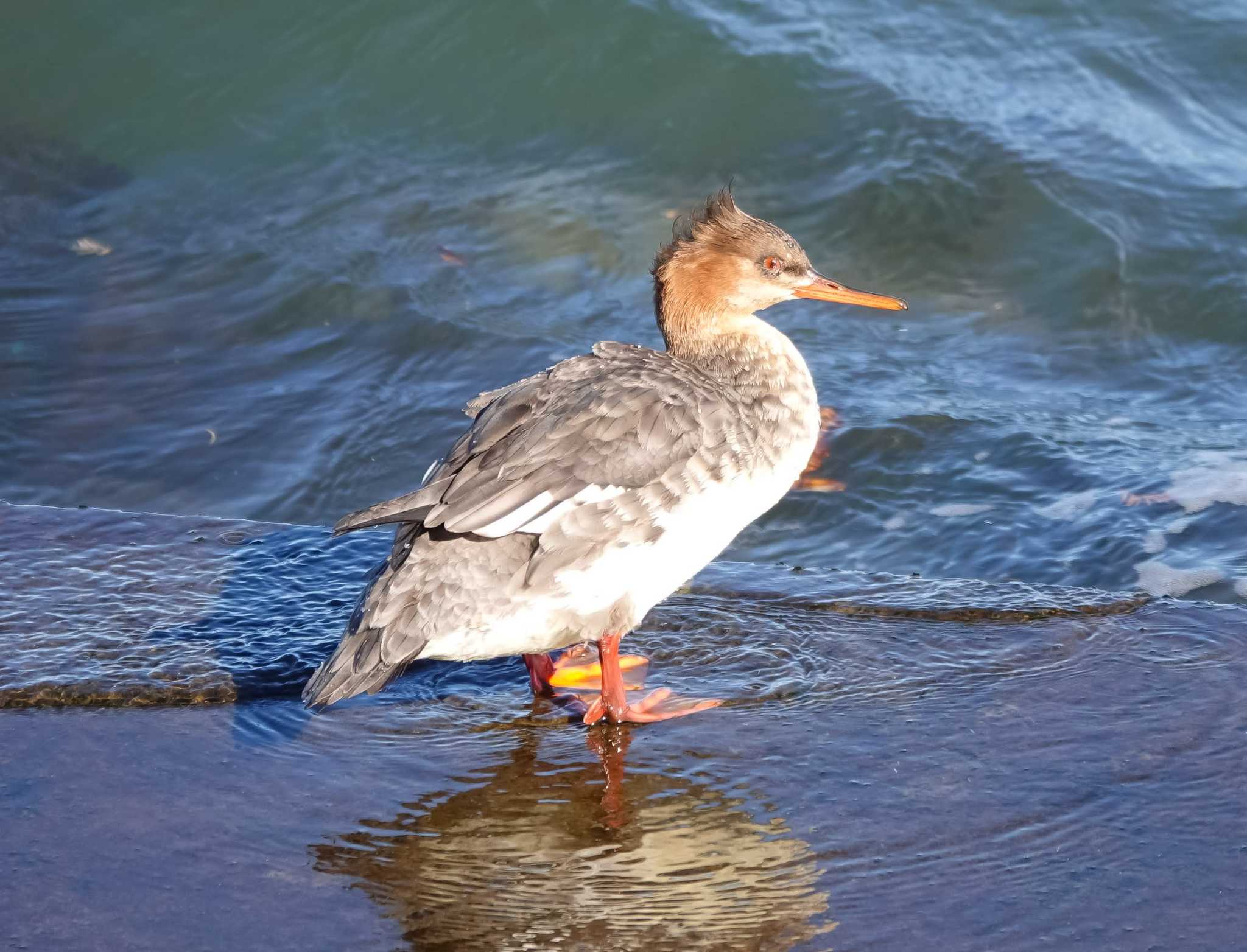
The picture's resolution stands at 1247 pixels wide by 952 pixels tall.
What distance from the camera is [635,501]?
395 centimetres

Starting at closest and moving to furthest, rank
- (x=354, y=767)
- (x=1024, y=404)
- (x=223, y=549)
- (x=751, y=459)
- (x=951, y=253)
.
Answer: (x=354, y=767), (x=751, y=459), (x=223, y=549), (x=1024, y=404), (x=951, y=253)

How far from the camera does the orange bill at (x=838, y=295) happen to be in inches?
191

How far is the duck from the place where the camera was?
3.76 metres

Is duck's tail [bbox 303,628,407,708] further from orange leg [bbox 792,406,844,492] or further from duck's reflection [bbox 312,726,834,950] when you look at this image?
orange leg [bbox 792,406,844,492]

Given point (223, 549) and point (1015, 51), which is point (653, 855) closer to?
point (223, 549)

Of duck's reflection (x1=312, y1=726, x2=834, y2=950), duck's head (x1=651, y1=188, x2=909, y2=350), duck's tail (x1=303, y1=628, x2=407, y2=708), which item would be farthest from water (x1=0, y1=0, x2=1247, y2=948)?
duck's head (x1=651, y1=188, x2=909, y2=350)

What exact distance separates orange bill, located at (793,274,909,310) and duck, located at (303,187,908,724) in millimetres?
490

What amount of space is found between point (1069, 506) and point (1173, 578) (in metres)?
0.69

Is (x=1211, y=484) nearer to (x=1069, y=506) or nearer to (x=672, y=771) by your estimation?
(x=1069, y=506)

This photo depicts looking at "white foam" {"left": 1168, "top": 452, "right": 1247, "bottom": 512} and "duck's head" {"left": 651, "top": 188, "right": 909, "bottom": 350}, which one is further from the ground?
"duck's head" {"left": 651, "top": 188, "right": 909, "bottom": 350}

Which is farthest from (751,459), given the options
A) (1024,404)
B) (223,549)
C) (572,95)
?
(572,95)

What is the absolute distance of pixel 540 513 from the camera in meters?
3.81

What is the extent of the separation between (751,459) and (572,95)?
6234 mm

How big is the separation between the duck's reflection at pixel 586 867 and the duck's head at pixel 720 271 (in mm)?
1665
